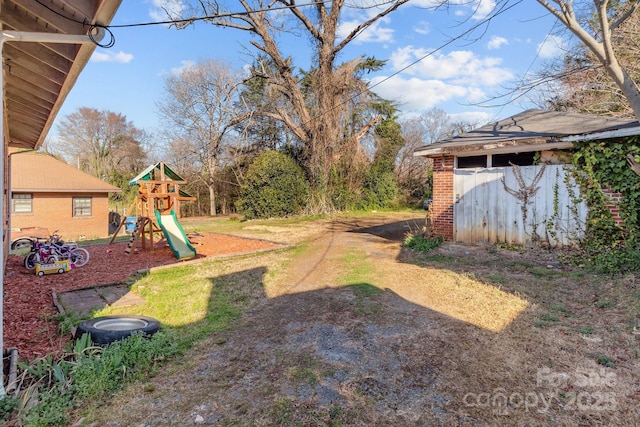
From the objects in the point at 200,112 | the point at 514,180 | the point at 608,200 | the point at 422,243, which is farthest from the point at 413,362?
the point at 200,112

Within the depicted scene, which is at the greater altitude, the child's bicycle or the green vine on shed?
the green vine on shed

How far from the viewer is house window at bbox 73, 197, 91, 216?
58.2 ft

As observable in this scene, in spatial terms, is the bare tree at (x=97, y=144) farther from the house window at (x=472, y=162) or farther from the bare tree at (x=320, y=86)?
the house window at (x=472, y=162)

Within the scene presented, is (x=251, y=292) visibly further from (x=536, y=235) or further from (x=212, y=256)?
(x=536, y=235)

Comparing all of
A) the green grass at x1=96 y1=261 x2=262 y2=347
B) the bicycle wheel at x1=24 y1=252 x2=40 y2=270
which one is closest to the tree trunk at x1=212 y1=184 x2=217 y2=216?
the bicycle wheel at x1=24 y1=252 x2=40 y2=270

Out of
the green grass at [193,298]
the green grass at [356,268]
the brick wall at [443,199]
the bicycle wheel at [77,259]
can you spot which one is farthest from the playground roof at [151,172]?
the brick wall at [443,199]

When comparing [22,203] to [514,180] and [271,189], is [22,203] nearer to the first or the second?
[271,189]

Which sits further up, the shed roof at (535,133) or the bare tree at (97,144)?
the bare tree at (97,144)

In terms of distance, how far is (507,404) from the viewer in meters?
2.40

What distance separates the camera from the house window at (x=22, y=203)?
15961mm

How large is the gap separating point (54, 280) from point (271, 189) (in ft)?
39.3

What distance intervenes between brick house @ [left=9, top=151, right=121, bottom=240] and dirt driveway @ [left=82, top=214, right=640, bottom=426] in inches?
673

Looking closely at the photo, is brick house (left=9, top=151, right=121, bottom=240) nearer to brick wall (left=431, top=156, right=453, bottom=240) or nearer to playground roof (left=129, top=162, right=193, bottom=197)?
playground roof (left=129, top=162, right=193, bottom=197)

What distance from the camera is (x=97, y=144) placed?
95.5 ft
